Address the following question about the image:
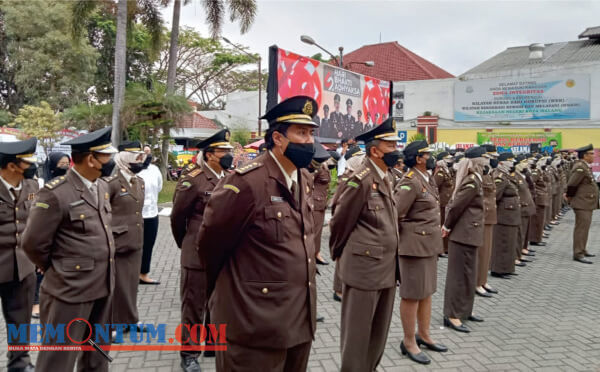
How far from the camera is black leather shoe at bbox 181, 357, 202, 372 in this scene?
3.98m

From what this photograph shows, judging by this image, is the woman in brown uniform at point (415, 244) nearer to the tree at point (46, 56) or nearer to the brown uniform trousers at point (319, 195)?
the brown uniform trousers at point (319, 195)

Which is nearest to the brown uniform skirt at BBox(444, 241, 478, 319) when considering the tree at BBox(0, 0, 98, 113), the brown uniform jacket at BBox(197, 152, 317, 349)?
the brown uniform jacket at BBox(197, 152, 317, 349)

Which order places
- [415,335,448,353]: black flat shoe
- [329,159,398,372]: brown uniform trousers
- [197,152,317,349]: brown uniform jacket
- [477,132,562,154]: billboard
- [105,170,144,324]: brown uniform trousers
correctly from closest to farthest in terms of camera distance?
[197,152,317,349]: brown uniform jacket → [329,159,398,372]: brown uniform trousers → [415,335,448,353]: black flat shoe → [105,170,144,324]: brown uniform trousers → [477,132,562,154]: billboard

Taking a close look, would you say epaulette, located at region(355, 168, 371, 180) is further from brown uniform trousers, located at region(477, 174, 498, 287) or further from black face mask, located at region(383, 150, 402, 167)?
brown uniform trousers, located at region(477, 174, 498, 287)

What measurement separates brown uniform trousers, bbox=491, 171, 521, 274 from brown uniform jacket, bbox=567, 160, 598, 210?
2641 mm

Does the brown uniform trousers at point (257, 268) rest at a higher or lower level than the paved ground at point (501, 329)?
higher

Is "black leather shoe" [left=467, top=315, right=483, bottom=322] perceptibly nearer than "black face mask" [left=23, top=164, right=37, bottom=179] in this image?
No

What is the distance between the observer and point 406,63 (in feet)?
123

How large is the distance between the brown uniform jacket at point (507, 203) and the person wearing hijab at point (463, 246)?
95.3 inches

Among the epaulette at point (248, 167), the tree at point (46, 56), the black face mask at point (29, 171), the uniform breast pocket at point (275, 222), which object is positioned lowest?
the uniform breast pocket at point (275, 222)

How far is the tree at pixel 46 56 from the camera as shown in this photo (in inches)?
1186

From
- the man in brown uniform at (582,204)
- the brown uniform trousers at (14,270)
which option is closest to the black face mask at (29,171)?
the brown uniform trousers at (14,270)

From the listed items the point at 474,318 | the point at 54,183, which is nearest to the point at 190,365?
the point at 54,183

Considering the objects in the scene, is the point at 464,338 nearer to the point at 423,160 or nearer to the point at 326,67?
the point at 423,160
